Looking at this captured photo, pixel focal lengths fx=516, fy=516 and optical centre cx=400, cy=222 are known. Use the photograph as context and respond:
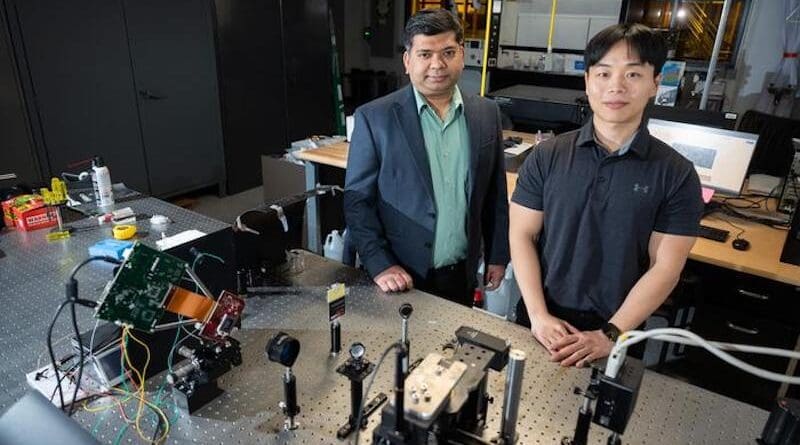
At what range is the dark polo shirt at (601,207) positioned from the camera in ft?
3.93

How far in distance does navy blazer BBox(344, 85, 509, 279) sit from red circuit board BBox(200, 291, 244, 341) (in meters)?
0.53

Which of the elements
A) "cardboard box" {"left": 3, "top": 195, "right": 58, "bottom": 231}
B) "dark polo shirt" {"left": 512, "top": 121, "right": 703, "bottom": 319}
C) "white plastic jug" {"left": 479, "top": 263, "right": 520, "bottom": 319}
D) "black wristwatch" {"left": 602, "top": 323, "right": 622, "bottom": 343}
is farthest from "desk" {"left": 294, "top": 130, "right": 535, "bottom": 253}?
"black wristwatch" {"left": 602, "top": 323, "right": 622, "bottom": 343}

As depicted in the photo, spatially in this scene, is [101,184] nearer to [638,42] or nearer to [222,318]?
[222,318]

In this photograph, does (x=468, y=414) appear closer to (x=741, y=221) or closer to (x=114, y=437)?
(x=114, y=437)

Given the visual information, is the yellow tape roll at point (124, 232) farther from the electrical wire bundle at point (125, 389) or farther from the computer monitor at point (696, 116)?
the computer monitor at point (696, 116)

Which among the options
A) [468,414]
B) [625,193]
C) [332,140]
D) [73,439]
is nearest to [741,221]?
[625,193]

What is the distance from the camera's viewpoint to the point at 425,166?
151cm

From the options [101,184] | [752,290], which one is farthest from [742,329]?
[101,184]

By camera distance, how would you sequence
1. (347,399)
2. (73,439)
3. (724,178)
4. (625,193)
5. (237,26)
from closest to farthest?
1. (73,439)
2. (347,399)
3. (625,193)
4. (724,178)
5. (237,26)

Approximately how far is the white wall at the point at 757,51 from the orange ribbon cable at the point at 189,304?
15.5ft

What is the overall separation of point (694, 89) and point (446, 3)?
101 inches

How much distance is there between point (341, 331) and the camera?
3.94ft

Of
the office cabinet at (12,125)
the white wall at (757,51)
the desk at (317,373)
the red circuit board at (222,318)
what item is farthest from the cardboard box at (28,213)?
the white wall at (757,51)

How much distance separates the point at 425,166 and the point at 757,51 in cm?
432
